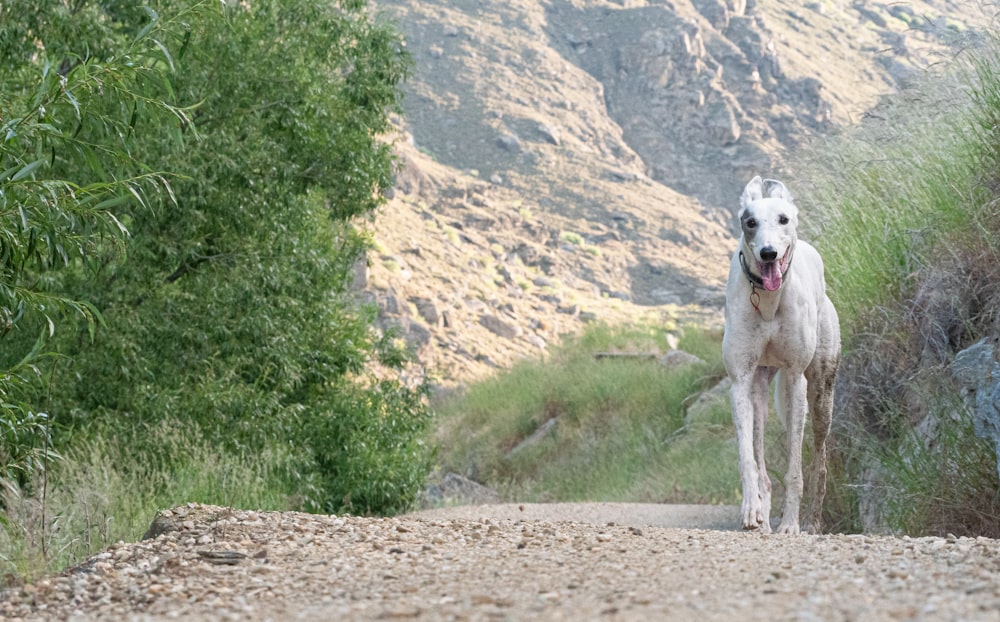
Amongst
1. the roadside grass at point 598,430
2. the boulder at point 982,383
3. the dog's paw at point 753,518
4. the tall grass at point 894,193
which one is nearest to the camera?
the boulder at point 982,383

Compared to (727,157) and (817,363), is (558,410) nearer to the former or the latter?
(817,363)

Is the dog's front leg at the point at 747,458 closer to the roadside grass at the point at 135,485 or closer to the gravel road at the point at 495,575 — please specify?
the gravel road at the point at 495,575

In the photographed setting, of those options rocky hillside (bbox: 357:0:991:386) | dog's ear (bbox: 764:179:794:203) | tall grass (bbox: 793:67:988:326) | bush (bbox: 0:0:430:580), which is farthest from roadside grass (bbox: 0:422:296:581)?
rocky hillside (bbox: 357:0:991:386)

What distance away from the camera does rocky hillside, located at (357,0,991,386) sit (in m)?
40.0

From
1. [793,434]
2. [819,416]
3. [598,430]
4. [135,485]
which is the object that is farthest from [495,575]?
[598,430]

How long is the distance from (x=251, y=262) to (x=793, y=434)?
22.3 ft

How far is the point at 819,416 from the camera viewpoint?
8.35 m

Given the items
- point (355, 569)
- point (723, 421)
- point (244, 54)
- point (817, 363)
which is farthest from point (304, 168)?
point (355, 569)

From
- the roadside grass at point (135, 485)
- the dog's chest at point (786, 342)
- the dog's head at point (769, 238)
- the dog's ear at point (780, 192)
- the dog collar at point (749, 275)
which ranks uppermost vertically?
the dog's ear at point (780, 192)

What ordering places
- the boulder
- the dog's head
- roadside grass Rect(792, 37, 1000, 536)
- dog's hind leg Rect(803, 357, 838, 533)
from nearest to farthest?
the boulder < the dog's head < roadside grass Rect(792, 37, 1000, 536) < dog's hind leg Rect(803, 357, 838, 533)

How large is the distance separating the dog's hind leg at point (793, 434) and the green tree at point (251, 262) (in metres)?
6.07

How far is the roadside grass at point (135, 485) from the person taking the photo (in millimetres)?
8688

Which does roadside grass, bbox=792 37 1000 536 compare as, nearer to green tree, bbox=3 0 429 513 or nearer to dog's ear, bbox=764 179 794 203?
dog's ear, bbox=764 179 794 203

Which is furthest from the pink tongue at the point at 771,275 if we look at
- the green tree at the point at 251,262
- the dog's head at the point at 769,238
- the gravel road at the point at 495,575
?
the green tree at the point at 251,262
